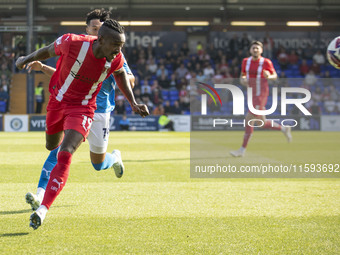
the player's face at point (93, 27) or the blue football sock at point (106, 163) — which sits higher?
the player's face at point (93, 27)

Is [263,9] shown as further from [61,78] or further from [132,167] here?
[61,78]

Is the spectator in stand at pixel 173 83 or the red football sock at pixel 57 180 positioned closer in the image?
the red football sock at pixel 57 180

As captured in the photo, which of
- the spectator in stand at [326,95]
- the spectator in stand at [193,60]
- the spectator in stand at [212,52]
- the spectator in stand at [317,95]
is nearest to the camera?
the spectator in stand at [326,95]

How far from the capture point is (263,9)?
3506cm

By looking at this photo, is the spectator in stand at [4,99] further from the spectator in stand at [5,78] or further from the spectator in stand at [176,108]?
the spectator in stand at [176,108]

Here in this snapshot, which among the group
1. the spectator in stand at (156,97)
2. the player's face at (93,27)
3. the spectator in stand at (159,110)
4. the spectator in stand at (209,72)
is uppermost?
the spectator in stand at (209,72)

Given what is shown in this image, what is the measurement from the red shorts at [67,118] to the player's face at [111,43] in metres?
0.63

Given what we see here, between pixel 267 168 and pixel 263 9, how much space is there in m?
26.5

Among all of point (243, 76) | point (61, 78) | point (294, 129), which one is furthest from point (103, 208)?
point (294, 129)

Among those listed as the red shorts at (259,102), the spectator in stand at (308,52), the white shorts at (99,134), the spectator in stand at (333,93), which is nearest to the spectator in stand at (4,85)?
the spectator in stand at (333,93)

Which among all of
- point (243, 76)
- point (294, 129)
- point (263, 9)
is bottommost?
point (294, 129)

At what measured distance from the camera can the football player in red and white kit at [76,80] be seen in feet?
15.5

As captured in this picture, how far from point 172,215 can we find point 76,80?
Answer: 164 cm

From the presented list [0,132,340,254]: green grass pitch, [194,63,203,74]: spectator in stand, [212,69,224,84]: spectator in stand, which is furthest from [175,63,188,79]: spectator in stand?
[0,132,340,254]: green grass pitch
